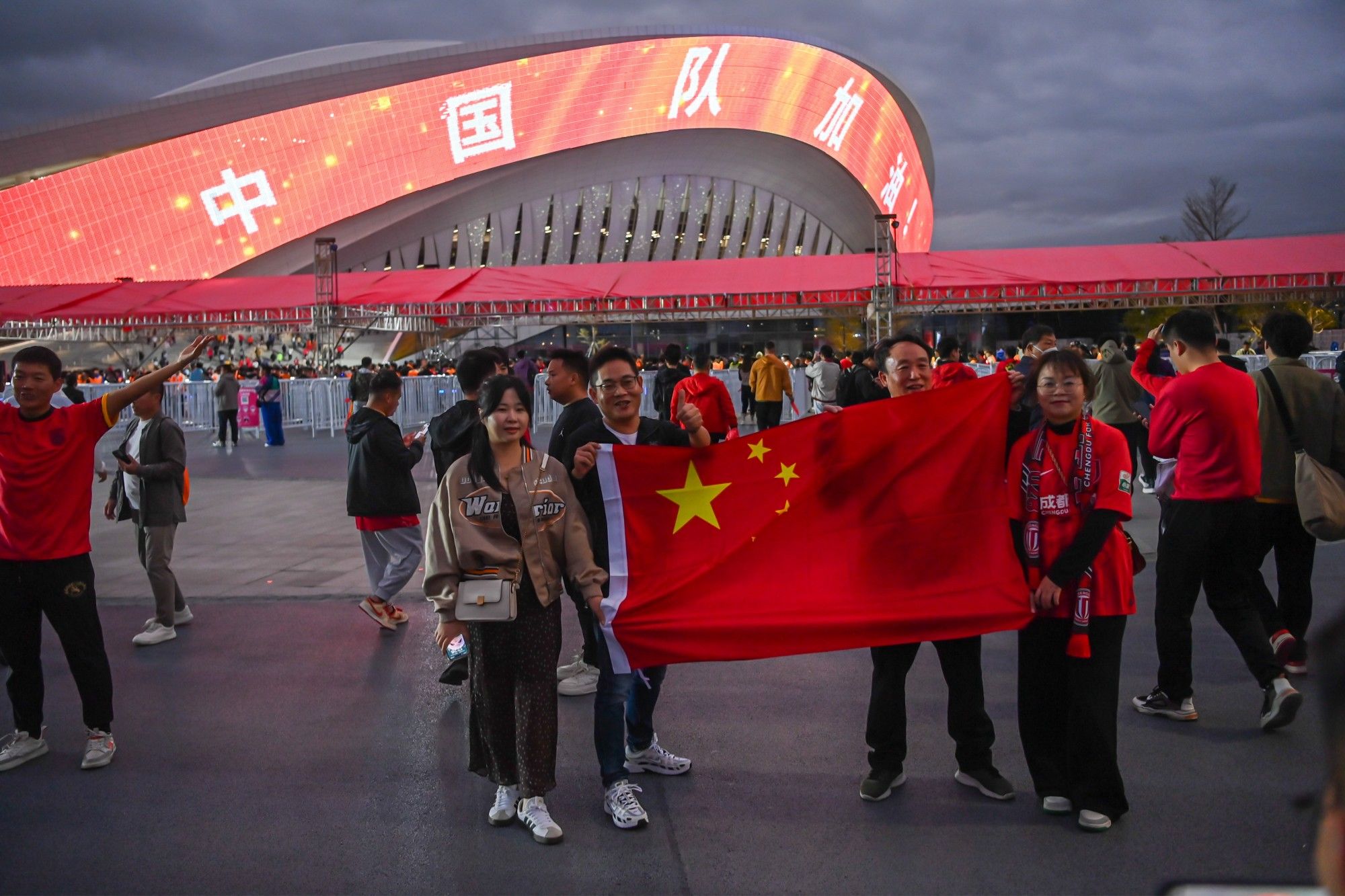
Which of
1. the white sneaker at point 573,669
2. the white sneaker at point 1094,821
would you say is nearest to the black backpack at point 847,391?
the white sneaker at point 573,669

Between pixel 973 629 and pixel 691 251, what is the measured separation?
4863 centimetres

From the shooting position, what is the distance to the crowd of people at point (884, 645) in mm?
3518

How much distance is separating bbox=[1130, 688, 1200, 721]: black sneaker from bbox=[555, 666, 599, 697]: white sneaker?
2.61 metres

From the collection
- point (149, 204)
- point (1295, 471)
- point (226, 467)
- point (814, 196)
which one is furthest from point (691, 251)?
point (1295, 471)

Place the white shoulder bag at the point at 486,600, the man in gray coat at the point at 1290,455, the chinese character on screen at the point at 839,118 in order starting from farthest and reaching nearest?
the chinese character on screen at the point at 839,118, the man in gray coat at the point at 1290,455, the white shoulder bag at the point at 486,600

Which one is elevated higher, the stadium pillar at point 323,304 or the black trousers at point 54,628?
the stadium pillar at point 323,304

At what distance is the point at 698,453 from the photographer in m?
4.02

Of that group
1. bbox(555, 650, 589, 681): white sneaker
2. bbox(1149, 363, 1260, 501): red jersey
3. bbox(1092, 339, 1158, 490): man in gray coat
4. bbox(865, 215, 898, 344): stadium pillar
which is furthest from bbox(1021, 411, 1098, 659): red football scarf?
bbox(865, 215, 898, 344): stadium pillar

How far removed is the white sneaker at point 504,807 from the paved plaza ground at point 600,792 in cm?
5

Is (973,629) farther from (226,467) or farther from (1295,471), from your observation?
(226,467)

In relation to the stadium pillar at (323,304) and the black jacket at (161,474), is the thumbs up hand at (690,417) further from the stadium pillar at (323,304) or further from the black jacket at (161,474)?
the stadium pillar at (323,304)

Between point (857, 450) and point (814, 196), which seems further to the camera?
point (814, 196)

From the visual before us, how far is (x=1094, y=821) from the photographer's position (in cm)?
342

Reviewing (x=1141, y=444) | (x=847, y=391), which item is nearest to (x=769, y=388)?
(x=847, y=391)
